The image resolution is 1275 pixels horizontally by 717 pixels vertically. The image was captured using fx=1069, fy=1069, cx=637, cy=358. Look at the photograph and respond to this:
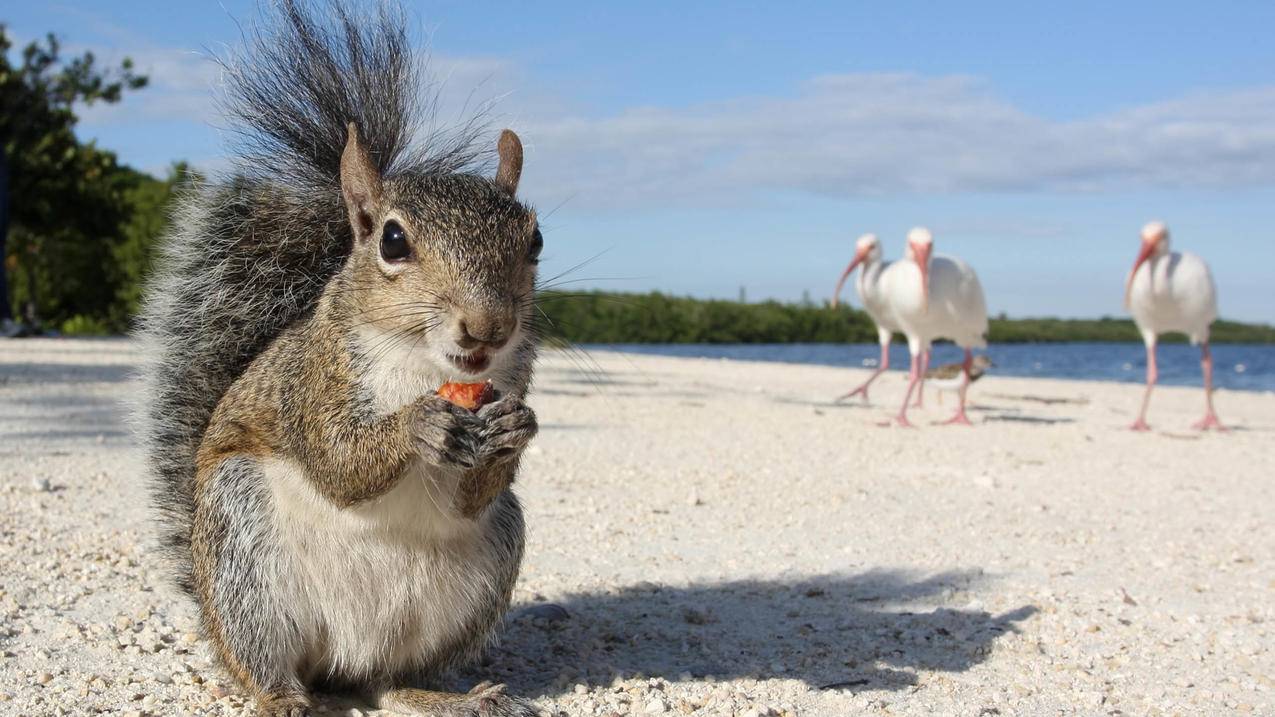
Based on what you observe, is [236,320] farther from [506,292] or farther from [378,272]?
[506,292]

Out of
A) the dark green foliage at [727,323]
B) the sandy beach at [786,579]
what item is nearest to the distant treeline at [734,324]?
the dark green foliage at [727,323]

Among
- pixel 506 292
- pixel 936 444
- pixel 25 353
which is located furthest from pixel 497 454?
pixel 25 353

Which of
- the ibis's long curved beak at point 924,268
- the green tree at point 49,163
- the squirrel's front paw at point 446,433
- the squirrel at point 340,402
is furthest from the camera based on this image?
the green tree at point 49,163

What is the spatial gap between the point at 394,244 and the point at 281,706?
1078 millimetres

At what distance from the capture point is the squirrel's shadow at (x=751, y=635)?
2.94 metres

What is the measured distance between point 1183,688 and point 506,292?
85.1 inches

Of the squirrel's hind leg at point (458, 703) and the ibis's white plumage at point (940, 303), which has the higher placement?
the ibis's white plumage at point (940, 303)

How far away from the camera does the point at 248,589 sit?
2369 mm

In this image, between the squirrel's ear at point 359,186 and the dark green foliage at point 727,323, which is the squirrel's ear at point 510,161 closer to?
the squirrel's ear at point 359,186

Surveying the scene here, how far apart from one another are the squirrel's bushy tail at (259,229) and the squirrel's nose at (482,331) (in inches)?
31.5

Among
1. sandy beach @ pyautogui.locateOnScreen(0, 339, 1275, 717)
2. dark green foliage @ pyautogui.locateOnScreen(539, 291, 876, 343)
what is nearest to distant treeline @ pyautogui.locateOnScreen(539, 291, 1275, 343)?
dark green foliage @ pyautogui.locateOnScreen(539, 291, 876, 343)

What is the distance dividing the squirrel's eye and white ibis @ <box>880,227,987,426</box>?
27.5ft

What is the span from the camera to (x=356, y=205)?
2553 mm

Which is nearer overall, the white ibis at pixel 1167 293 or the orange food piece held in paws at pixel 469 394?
the orange food piece held in paws at pixel 469 394
